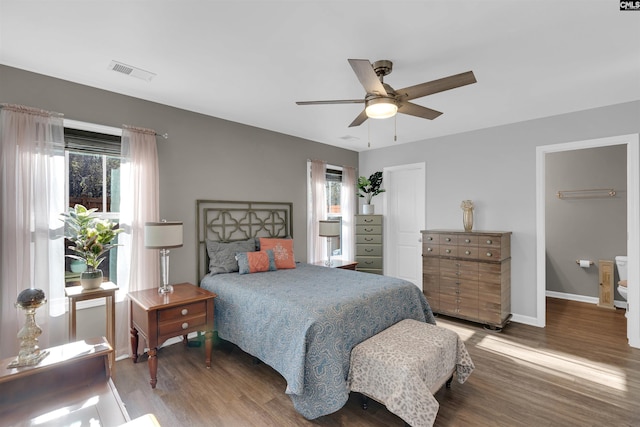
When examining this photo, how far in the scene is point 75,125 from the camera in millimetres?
2816

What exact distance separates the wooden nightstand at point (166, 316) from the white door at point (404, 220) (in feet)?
11.3

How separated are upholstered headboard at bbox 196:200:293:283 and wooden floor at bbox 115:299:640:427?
1.16 m

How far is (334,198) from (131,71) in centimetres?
367

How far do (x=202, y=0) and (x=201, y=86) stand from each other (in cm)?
126

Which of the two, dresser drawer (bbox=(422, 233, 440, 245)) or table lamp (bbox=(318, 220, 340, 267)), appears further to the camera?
table lamp (bbox=(318, 220, 340, 267))

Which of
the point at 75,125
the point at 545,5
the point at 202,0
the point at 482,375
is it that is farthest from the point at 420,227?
the point at 75,125

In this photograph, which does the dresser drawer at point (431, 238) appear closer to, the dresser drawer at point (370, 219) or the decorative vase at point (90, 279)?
the dresser drawer at point (370, 219)

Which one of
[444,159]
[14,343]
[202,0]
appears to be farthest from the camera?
[444,159]

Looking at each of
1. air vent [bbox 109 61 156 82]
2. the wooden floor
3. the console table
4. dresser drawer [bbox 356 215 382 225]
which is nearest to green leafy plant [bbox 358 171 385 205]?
dresser drawer [bbox 356 215 382 225]

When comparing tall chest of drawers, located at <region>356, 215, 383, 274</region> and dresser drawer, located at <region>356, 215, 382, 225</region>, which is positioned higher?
dresser drawer, located at <region>356, 215, 382, 225</region>

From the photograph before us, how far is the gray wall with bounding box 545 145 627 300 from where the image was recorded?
4594 millimetres

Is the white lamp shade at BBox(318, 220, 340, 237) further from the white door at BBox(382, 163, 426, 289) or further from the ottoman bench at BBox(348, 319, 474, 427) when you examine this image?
the ottoman bench at BBox(348, 319, 474, 427)

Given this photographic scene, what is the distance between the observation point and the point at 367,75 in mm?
1914

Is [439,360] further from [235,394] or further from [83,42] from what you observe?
[83,42]
